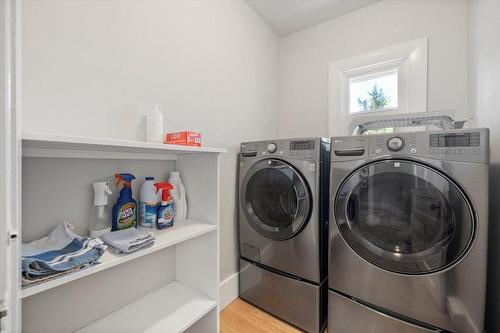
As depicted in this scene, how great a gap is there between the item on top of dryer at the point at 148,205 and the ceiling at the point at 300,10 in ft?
5.62

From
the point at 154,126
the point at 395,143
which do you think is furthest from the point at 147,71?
the point at 395,143

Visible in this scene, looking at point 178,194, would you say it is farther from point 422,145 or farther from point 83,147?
point 422,145

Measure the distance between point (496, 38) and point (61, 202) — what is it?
2052 millimetres

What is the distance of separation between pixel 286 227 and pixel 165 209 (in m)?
0.73

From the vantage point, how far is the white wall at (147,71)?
807 millimetres

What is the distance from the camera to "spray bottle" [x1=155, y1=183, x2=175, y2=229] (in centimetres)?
101

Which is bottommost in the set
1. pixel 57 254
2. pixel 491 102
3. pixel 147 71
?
pixel 57 254

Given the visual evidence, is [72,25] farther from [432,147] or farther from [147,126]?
[432,147]

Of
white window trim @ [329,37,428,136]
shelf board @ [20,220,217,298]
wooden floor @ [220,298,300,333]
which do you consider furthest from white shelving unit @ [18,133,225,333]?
white window trim @ [329,37,428,136]

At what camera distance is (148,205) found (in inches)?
40.0

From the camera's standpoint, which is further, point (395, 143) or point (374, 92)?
Answer: point (374, 92)

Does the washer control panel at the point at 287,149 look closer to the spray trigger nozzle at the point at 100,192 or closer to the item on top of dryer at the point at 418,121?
the item on top of dryer at the point at 418,121

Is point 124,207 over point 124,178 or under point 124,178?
under

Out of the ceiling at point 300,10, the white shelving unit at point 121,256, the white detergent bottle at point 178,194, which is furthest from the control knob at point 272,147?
the ceiling at point 300,10
